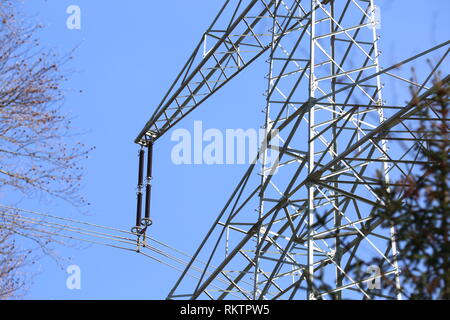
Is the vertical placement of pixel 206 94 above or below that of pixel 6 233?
above

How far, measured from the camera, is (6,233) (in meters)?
12.3

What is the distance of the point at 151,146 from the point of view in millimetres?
21125

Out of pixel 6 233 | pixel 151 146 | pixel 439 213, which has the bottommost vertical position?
pixel 439 213

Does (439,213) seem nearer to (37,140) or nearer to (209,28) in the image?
(37,140)
